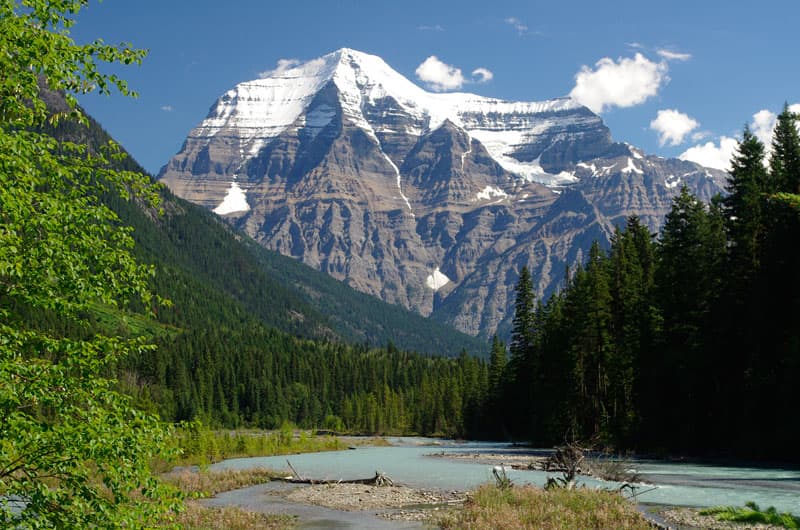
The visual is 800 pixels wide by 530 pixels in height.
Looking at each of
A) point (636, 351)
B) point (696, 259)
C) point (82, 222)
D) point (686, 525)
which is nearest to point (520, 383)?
point (636, 351)

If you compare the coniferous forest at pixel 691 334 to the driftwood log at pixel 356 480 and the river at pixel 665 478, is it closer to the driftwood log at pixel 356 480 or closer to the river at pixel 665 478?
the river at pixel 665 478

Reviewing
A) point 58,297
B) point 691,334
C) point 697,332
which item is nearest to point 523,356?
point 691,334

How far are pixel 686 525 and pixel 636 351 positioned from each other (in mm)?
43548

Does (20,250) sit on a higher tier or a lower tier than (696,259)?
lower

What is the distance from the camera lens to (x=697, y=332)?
58.8m

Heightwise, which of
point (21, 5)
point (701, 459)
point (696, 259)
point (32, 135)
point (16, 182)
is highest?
point (696, 259)

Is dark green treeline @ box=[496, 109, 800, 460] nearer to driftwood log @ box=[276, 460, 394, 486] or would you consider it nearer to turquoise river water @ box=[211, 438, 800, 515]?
turquoise river water @ box=[211, 438, 800, 515]

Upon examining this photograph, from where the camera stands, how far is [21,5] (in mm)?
12117

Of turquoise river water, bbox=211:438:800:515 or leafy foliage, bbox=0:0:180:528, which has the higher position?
leafy foliage, bbox=0:0:180:528

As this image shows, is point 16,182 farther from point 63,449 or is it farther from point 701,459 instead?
point 701,459

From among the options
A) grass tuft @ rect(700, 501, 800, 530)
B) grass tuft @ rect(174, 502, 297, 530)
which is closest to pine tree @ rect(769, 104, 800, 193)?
grass tuft @ rect(700, 501, 800, 530)

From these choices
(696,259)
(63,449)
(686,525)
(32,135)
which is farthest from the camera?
(696,259)

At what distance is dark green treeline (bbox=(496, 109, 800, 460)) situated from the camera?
166 feet

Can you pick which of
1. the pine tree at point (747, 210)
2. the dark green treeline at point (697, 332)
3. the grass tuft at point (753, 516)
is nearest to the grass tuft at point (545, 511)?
the grass tuft at point (753, 516)
